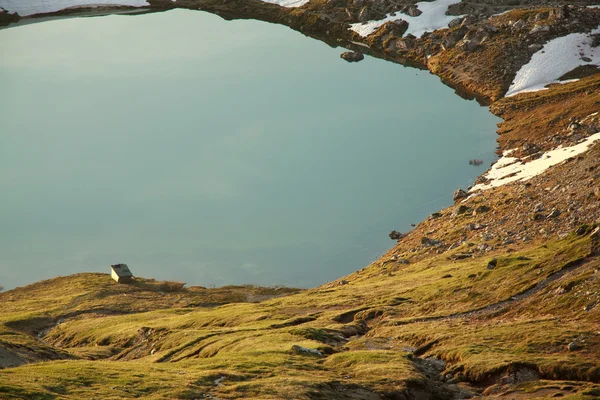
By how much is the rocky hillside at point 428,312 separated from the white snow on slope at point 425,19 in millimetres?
26126

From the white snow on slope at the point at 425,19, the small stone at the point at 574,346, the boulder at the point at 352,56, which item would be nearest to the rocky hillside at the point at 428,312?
the small stone at the point at 574,346

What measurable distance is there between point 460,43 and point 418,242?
2811 inches

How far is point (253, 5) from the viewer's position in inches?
7623

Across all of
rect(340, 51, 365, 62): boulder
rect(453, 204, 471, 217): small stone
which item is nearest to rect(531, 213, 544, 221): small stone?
rect(453, 204, 471, 217): small stone

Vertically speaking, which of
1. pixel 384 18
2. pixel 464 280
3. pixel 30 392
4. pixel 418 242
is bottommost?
pixel 418 242

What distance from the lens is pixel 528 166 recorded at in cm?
9762

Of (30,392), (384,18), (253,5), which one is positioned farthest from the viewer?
(253,5)

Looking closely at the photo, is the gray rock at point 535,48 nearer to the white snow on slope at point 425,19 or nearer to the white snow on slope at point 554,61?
the white snow on slope at point 554,61

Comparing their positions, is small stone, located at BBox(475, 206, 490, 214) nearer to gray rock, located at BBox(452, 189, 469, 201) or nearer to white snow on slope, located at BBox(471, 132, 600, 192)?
white snow on slope, located at BBox(471, 132, 600, 192)

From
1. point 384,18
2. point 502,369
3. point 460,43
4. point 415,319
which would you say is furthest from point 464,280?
point 384,18

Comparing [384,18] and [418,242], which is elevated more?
[384,18]

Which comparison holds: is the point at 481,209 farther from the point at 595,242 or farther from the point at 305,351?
the point at 305,351

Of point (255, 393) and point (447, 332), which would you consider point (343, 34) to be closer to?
point (447, 332)

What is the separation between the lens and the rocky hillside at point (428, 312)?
4041 cm
